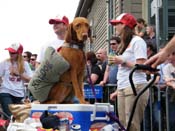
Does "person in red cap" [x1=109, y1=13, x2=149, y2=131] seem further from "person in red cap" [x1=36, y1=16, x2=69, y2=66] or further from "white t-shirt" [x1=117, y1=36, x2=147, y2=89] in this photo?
"person in red cap" [x1=36, y1=16, x2=69, y2=66]

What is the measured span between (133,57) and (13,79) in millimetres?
3513

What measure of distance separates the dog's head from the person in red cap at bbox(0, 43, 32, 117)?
129 inches

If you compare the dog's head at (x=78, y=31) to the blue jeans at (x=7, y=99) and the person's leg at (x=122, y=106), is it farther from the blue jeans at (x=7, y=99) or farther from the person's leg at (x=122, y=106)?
the blue jeans at (x=7, y=99)

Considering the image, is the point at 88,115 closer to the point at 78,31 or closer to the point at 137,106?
the point at 78,31

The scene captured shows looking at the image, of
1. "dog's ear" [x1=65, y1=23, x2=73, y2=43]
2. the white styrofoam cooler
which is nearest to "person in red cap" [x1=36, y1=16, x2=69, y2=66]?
"dog's ear" [x1=65, y1=23, x2=73, y2=43]

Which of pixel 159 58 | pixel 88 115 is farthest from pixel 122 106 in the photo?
pixel 159 58

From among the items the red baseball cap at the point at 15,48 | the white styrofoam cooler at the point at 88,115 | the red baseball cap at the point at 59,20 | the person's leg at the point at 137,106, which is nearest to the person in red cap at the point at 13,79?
the red baseball cap at the point at 15,48

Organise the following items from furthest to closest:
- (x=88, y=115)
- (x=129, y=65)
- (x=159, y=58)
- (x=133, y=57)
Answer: (x=133, y=57) → (x=129, y=65) → (x=88, y=115) → (x=159, y=58)

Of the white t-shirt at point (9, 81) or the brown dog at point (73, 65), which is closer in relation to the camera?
the brown dog at point (73, 65)

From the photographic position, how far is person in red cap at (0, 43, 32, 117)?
856cm

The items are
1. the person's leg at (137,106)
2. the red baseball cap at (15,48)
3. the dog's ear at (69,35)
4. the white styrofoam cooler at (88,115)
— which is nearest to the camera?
the white styrofoam cooler at (88,115)

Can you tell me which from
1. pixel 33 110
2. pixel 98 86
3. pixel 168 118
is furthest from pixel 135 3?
pixel 33 110

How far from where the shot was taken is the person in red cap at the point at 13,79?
856 cm

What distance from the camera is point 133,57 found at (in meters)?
5.77
